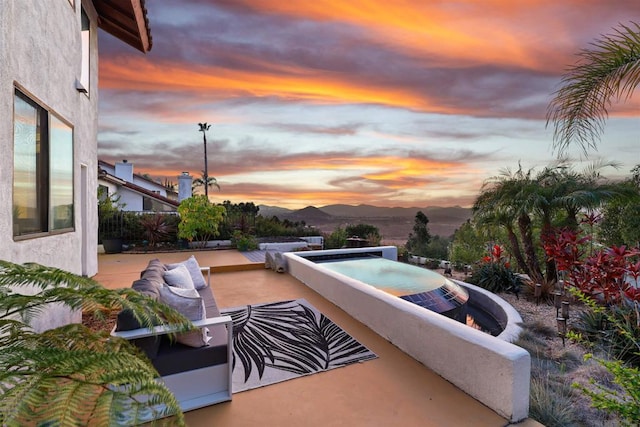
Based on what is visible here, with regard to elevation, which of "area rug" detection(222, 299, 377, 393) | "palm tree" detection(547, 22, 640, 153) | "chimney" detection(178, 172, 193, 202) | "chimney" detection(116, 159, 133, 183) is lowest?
"area rug" detection(222, 299, 377, 393)

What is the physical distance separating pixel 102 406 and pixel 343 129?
33.7ft

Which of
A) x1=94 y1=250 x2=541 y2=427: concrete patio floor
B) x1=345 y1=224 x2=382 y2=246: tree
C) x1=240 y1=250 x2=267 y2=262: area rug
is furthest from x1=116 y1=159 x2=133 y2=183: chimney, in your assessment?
x1=94 y1=250 x2=541 y2=427: concrete patio floor

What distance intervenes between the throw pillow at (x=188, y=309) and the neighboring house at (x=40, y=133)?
118 cm

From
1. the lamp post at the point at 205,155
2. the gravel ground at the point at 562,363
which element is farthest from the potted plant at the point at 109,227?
the lamp post at the point at 205,155

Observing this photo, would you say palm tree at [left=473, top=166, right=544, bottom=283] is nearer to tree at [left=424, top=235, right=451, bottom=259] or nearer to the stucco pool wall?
the stucco pool wall

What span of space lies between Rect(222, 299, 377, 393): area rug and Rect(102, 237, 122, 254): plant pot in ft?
24.4

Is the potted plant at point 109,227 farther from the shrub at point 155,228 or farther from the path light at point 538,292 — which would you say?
the path light at point 538,292

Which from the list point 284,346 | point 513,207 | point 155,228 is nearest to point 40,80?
point 284,346

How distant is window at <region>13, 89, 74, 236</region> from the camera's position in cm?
272

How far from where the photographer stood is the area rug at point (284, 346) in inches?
125

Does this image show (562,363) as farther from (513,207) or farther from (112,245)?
(112,245)

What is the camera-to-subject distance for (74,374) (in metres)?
1.23

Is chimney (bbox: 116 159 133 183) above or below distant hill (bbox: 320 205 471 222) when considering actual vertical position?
above

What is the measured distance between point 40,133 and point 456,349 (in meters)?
4.53
